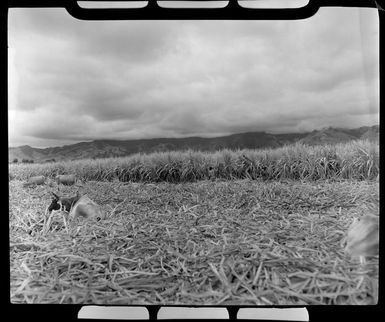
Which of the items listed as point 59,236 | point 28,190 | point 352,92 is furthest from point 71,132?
point 352,92

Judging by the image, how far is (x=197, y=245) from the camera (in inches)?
44.9

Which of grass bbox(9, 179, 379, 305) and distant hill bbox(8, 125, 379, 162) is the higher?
distant hill bbox(8, 125, 379, 162)

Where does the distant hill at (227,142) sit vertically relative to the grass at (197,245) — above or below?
above

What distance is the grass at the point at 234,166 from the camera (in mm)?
1136

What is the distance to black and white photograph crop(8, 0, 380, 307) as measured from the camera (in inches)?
43.3

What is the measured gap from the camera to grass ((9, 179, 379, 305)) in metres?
1.08

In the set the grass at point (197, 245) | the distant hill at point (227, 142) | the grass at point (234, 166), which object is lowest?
the grass at point (197, 245)

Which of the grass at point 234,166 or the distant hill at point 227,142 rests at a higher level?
the distant hill at point 227,142

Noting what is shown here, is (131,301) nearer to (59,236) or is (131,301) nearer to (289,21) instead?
(59,236)

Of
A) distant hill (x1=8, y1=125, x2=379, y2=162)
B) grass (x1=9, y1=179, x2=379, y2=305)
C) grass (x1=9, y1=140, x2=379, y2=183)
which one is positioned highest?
distant hill (x1=8, y1=125, x2=379, y2=162)

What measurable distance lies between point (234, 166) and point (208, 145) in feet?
0.42

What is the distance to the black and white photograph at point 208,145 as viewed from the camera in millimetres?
1099

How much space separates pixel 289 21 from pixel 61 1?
2.66ft

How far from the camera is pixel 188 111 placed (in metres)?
1.12
